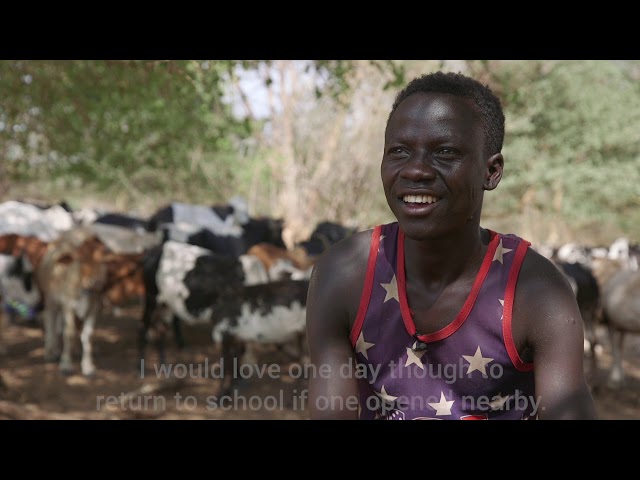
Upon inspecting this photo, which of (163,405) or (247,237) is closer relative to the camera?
(163,405)

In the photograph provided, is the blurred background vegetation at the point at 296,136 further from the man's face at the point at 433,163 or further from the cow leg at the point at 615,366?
the cow leg at the point at 615,366

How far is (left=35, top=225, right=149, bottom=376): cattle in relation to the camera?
9125 millimetres

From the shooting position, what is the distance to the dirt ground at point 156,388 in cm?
737

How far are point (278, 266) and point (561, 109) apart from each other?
59.0ft

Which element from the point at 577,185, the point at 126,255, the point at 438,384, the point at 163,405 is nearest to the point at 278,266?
the point at 126,255

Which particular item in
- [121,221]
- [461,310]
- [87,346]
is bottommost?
[461,310]

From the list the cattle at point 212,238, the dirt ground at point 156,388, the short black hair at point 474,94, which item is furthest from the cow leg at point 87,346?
the short black hair at point 474,94

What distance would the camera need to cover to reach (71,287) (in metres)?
9.12

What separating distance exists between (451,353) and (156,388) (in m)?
6.48

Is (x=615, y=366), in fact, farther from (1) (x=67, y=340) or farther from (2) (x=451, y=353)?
(2) (x=451, y=353)

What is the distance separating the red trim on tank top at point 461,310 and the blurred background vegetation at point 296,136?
187cm

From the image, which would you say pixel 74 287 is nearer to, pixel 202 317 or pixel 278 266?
pixel 202 317

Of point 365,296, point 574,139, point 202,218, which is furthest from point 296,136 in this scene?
point 365,296

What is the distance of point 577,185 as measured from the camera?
78.1 ft
